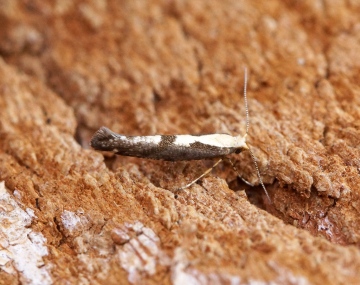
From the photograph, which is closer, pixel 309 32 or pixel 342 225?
pixel 342 225

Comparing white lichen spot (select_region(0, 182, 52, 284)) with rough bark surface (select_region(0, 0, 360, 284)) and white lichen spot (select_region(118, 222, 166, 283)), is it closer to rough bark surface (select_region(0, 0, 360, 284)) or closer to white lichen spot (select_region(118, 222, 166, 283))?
rough bark surface (select_region(0, 0, 360, 284))

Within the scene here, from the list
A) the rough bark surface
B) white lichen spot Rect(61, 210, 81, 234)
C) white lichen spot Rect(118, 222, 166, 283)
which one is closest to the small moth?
the rough bark surface

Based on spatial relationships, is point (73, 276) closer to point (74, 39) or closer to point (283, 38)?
point (74, 39)

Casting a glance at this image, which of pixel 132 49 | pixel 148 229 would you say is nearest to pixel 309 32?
pixel 132 49

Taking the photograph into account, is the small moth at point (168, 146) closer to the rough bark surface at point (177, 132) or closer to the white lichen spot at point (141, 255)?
the rough bark surface at point (177, 132)

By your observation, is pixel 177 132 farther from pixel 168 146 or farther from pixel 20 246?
pixel 20 246

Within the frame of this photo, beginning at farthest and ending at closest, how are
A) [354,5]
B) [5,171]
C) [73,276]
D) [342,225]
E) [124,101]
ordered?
1. [354,5]
2. [124,101]
3. [5,171]
4. [342,225]
5. [73,276]

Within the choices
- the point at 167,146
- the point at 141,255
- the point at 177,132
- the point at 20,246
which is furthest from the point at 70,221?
the point at 177,132
